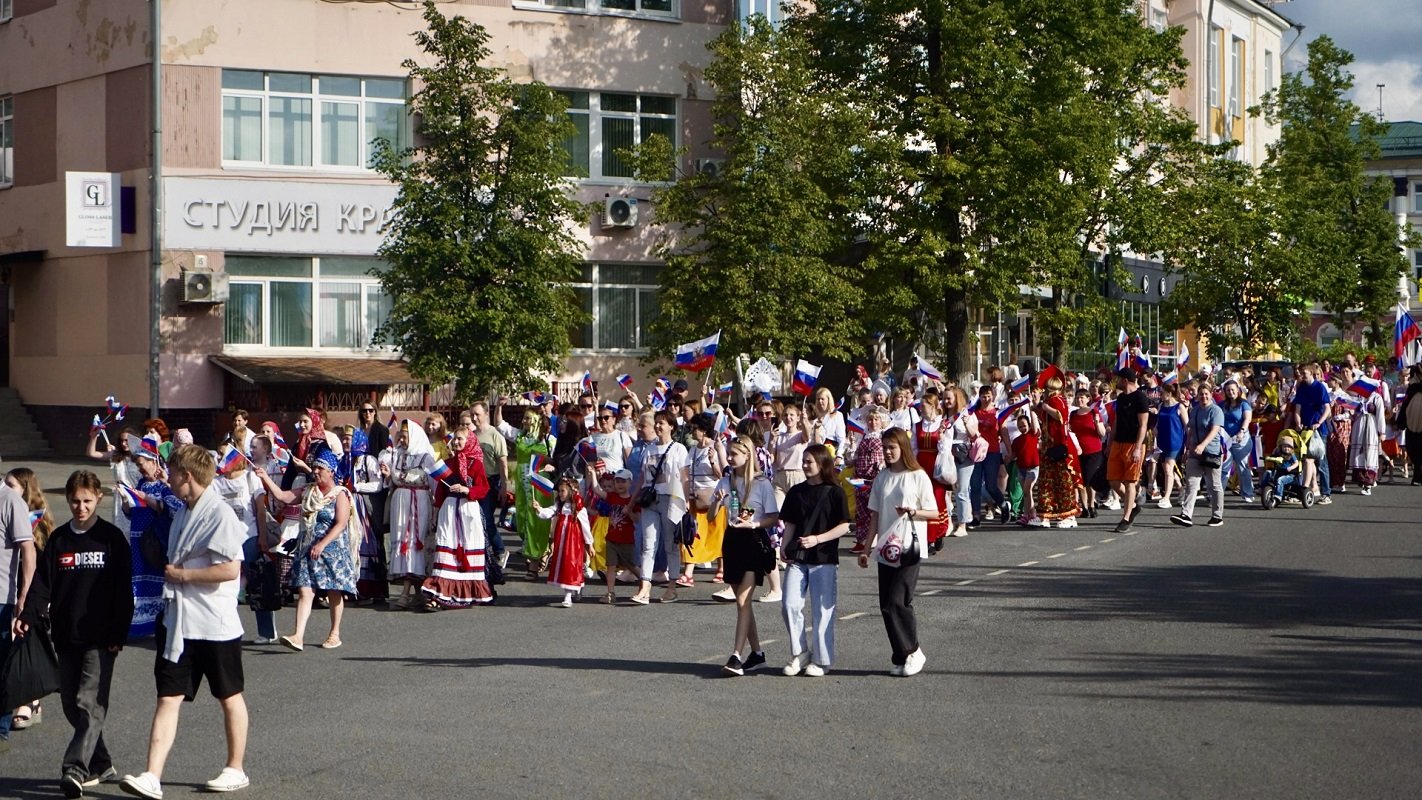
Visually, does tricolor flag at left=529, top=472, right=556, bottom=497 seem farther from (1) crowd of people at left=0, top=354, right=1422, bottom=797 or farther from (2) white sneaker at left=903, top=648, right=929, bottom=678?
(2) white sneaker at left=903, top=648, right=929, bottom=678

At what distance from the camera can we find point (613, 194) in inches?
1405

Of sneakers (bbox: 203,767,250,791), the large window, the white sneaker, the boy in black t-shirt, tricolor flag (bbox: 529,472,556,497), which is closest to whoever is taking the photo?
sneakers (bbox: 203,767,250,791)

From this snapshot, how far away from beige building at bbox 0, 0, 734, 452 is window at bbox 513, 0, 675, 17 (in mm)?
46

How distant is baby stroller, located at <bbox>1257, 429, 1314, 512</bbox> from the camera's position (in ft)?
78.7

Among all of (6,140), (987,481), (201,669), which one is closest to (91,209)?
(6,140)

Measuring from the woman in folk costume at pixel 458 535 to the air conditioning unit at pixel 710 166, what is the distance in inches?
695

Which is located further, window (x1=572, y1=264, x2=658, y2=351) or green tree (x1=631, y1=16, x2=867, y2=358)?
window (x1=572, y1=264, x2=658, y2=351)

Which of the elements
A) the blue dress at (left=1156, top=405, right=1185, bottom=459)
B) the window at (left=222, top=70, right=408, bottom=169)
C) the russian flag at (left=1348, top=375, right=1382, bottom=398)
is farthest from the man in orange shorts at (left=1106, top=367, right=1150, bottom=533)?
the window at (left=222, top=70, right=408, bottom=169)

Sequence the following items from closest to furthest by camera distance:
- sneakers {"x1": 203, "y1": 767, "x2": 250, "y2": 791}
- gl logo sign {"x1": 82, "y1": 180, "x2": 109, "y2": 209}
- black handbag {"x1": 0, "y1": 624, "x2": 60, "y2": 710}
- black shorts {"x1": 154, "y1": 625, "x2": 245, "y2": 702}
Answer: sneakers {"x1": 203, "y1": 767, "x2": 250, "y2": 791} → black shorts {"x1": 154, "y1": 625, "x2": 245, "y2": 702} → black handbag {"x1": 0, "y1": 624, "x2": 60, "y2": 710} → gl logo sign {"x1": 82, "y1": 180, "x2": 109, "y2": 209}

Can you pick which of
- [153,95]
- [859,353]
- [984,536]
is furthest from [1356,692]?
[153,95]

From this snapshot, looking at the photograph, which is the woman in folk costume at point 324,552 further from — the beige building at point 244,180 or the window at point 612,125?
the window at point 612,125

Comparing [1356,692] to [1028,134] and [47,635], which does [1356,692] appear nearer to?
[47,635]

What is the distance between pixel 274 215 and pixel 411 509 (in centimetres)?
1906

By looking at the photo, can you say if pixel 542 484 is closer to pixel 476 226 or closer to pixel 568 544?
pixel 568 544
